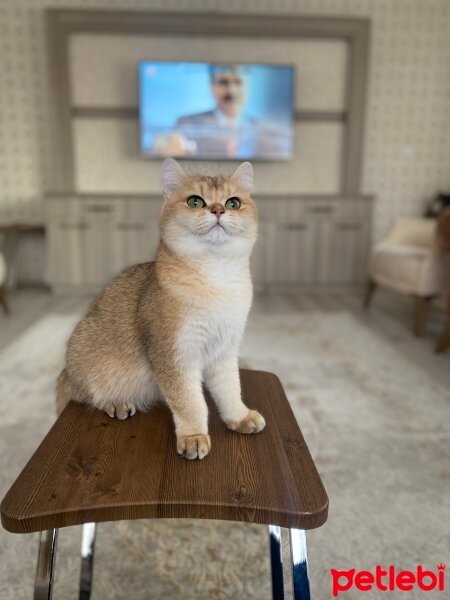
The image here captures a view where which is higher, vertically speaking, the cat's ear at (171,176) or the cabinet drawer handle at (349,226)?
the cat's ear at (171,176)

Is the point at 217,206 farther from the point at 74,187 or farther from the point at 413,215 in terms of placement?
the point at 413,215

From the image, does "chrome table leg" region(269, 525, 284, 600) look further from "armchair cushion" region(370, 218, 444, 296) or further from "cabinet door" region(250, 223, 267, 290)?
"cabinet door" region(250, 223, 267, 290)

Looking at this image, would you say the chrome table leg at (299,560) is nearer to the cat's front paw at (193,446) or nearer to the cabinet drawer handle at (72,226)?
the cat's front paw at (193,446)

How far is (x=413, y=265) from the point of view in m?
2.87

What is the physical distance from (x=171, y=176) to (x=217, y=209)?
107 mm

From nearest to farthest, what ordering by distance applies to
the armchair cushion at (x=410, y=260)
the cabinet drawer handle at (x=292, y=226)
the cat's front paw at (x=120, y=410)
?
the cat's front paw at (x=120, y=410) → the armchair cushion at (x=410, y=260) → the cabinet drawer handle at (x=292, y=226)

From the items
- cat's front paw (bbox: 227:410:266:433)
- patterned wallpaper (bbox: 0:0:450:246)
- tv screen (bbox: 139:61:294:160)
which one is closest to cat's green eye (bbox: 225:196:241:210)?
cat's front paw (bbox: 227:410:266:433)

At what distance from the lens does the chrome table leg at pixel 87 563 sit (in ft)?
3.34

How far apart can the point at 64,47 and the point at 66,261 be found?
175 cm

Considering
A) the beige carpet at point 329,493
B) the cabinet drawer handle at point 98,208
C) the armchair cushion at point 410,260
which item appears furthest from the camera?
the cabinet drawer handle at point 98,208

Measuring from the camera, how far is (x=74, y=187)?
412 cm

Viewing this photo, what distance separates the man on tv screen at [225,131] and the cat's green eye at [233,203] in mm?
3382

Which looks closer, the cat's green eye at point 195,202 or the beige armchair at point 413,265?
the cat's green eye at point 195,202

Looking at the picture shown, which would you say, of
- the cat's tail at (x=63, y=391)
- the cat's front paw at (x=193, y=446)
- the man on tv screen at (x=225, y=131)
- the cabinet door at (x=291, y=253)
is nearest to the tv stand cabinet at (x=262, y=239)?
the cabinet door at (x=291, y=253)
